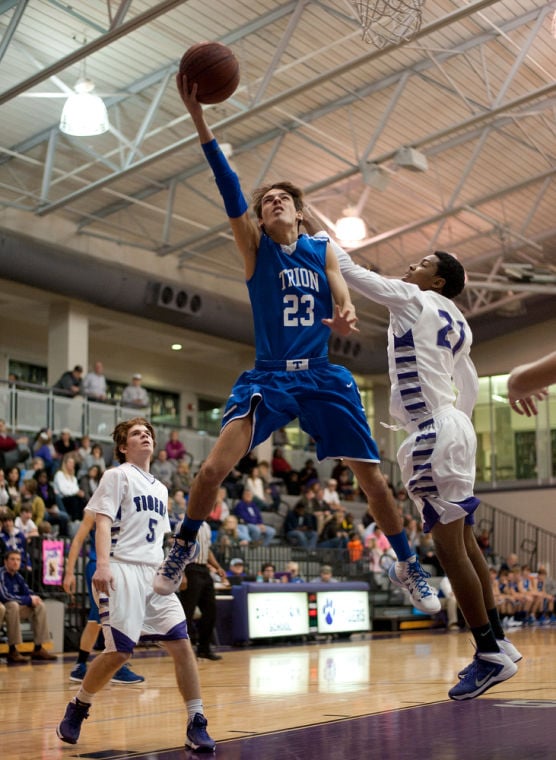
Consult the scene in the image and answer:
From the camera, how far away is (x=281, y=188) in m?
4.87

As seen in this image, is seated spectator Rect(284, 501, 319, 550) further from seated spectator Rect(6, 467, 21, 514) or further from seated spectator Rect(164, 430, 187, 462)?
seated spectator Rect(6, 467, 21, 514)

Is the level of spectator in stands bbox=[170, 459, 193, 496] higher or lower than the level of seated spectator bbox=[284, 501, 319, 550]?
higher

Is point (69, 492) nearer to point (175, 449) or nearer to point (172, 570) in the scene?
point (175, 449)

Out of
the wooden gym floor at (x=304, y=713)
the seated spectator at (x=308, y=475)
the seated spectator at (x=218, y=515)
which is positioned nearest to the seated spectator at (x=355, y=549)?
the seated spectator at (x=218, y=515)

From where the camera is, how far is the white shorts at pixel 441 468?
4770 millimetres

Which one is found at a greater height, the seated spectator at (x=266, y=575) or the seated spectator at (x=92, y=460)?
the seated spectator at (x=92, y=460)

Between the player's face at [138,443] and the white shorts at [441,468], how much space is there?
4.15 feet

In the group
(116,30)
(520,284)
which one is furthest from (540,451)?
(116,30)

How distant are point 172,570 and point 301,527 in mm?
14834

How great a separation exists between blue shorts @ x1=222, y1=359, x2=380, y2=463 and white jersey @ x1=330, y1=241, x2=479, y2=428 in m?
0.39

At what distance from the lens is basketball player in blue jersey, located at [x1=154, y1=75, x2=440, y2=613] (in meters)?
4.45

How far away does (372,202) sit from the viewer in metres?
20.6

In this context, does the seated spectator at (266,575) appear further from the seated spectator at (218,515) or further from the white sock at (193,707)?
the white sock at (193,707)

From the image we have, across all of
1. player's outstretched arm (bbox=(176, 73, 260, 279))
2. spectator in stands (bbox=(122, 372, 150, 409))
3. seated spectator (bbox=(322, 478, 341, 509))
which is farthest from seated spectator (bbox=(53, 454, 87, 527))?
player's outstretched arm (bbox=(176, 73, 260, 279))
